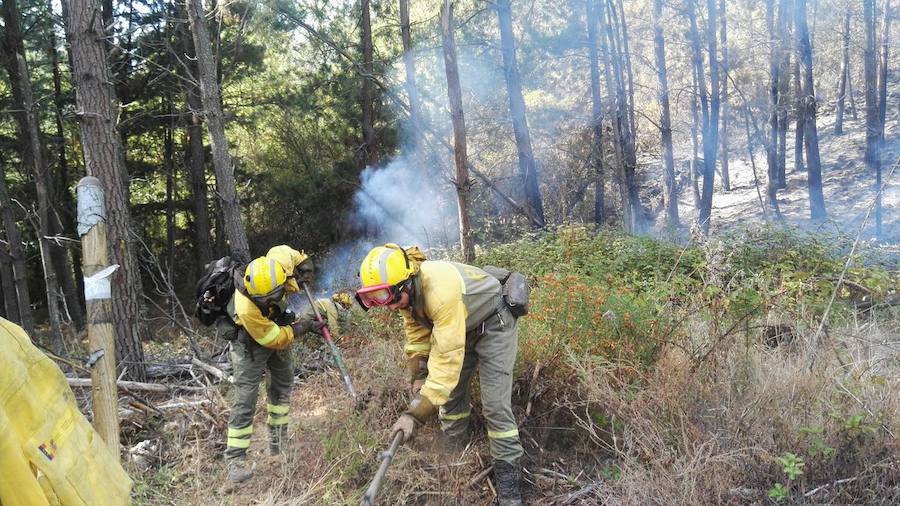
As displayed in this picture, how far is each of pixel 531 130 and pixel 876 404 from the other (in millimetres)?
15883

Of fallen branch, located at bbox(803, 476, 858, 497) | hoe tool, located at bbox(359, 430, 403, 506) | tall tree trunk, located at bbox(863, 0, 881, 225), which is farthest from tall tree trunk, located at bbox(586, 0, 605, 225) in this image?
hoe tool, located at bbox(359, 430, 403, 506)

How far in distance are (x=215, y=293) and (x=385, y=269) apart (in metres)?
1.81

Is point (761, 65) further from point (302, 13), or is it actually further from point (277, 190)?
point (277, 190)

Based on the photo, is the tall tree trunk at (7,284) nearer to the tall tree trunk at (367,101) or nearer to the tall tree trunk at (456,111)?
the tall tree trunk at (367,101)

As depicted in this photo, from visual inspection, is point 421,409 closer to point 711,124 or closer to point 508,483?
point 508,483

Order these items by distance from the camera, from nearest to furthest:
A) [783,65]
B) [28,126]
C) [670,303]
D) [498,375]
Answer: [498,375] < [670,303] < [28,126] < [783,65]

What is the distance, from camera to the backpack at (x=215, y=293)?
15.6 ft

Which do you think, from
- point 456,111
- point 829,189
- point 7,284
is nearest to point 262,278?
point 456,111

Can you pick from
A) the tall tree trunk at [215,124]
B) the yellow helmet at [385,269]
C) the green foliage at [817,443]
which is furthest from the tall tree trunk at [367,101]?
the green foliage at [817,443]

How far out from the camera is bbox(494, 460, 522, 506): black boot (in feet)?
13.4

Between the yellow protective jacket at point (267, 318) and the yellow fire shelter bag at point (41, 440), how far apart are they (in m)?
2.68

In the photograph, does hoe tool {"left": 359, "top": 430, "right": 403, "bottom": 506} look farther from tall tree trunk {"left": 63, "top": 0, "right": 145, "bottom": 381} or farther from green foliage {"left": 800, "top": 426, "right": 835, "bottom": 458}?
tall tree trunk {"left": 63, "top": 0, "right": 145, "bottom": 381}

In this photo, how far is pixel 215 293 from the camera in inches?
187

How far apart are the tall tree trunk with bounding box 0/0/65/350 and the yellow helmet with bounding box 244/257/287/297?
588cm
